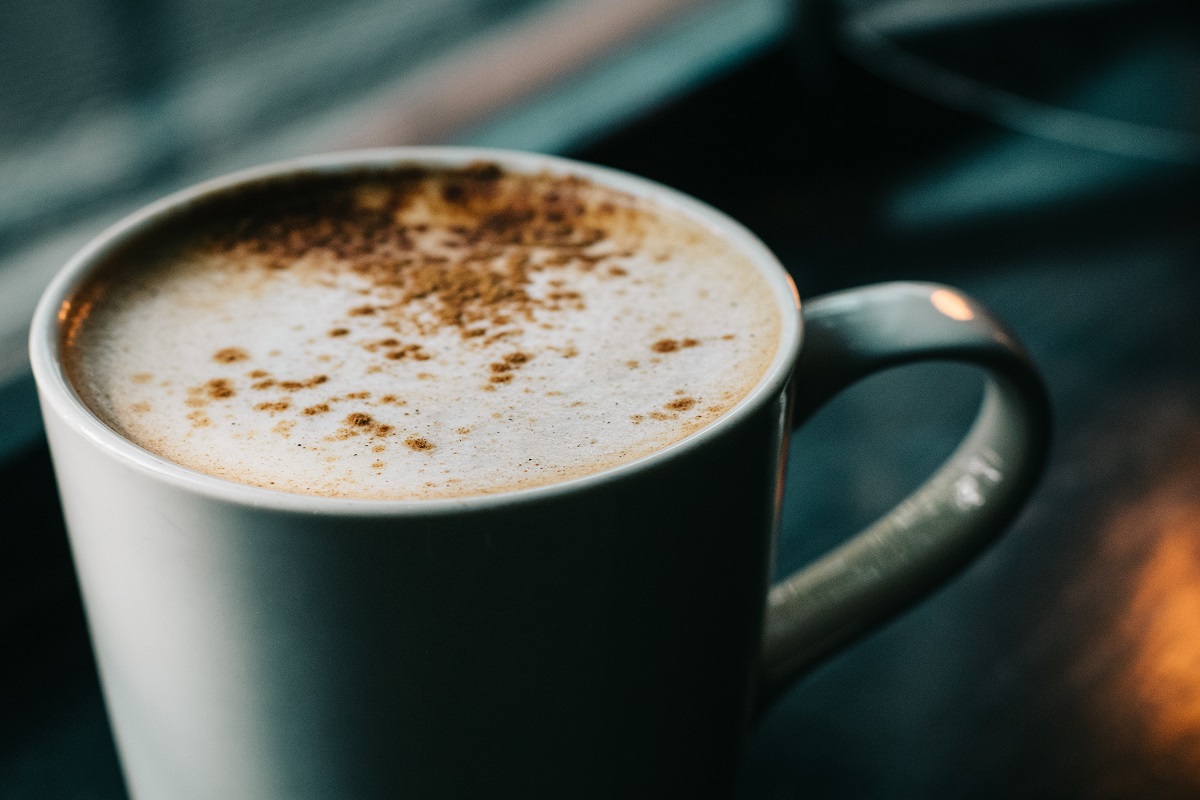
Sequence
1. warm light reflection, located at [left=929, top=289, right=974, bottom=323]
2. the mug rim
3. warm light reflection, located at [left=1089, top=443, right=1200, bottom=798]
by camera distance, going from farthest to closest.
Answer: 1. warm light reflection, located at [left=1089, top=443, right=1200, bottom=798]
2. warm light reflection, located at [left=929, top=289, right=974, bottom=323]
3. the mug rim

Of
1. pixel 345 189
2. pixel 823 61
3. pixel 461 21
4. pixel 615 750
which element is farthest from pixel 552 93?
pixel 461 21

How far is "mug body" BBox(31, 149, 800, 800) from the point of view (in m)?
0.28

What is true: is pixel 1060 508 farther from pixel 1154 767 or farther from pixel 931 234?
pixel 931 234

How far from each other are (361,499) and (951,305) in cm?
22

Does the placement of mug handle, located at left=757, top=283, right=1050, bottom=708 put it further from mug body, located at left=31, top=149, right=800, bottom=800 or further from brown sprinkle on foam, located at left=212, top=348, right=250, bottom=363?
brown sprinkle on foam, located at left=212, top=348, right=250, bottom=363

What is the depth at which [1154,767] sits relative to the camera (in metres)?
0.49

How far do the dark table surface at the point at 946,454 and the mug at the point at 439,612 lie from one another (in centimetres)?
16

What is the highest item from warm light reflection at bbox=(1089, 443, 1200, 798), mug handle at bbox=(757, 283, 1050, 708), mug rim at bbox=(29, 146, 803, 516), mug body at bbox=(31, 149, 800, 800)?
mug rim at bbox=(29, 146, 803, 516)

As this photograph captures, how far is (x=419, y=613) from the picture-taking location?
0.29 m

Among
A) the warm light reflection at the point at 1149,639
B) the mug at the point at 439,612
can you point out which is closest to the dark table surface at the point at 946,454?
the warm light reflection at the point at 1149,639

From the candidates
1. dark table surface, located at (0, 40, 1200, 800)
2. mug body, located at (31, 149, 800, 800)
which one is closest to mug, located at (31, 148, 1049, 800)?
mug body, located at (31, 149, 800, 800)

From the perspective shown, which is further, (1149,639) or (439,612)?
(1149,639)

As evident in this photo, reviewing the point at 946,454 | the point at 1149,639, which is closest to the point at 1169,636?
the point at 1149,639

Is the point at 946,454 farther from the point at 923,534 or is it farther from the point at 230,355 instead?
the point at 230,355
